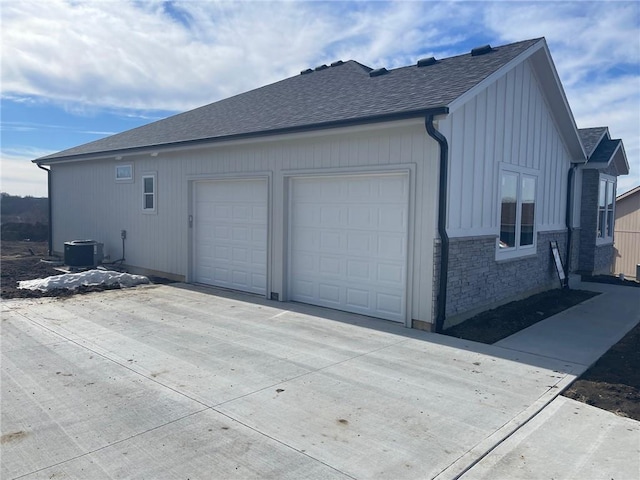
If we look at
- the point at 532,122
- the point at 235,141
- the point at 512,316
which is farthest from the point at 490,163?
the point at 235,141

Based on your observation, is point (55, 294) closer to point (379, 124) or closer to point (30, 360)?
point (30, 360)

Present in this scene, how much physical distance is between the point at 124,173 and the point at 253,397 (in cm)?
1024

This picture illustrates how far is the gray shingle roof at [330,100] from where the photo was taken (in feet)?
24.0

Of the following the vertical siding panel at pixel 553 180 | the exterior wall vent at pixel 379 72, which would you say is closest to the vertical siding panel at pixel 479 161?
the exterior wall vent at pixel 379 72

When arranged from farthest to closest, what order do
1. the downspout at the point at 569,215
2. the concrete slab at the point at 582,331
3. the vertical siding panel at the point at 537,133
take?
the downspout at the point at 569,215
the vertical siding panel at the point at 537,133
the concrete slab at the point at 582,331

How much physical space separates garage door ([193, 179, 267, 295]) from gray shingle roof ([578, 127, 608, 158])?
9198 millimetres

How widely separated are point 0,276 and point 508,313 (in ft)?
37.2

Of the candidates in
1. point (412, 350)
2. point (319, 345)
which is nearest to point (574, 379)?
point (412, 350)

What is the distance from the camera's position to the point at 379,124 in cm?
697

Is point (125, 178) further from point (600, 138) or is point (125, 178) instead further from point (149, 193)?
point (600, 138)

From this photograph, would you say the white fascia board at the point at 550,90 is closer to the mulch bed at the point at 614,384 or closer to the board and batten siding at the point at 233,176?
the board and batten siding at the point at 233,176

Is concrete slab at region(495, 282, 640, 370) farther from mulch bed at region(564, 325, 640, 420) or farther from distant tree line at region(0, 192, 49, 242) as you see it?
distant tree line at region(0, 192, 49, 242)

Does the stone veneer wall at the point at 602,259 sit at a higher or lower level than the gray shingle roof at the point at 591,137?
lower

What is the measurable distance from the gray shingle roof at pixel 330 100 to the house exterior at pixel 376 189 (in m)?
0.06
